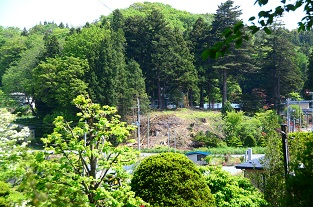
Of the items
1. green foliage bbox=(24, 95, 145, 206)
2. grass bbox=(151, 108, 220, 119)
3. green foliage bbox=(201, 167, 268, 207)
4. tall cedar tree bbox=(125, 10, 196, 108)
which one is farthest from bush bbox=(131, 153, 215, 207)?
tall cedar tree bbox=(125, 10, 196, 108)

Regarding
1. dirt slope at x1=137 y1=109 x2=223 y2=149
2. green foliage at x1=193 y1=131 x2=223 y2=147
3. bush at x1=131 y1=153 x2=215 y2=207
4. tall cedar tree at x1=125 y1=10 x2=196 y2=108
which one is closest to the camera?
bush at x1=131 y1=153 x2=215 y2=207

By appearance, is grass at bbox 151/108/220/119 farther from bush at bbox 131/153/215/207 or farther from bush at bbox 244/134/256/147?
bush at bbox 131/153/215/207

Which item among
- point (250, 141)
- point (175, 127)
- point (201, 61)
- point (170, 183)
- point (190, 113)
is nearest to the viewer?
point (170, 183)

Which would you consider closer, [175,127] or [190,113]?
[175,127]

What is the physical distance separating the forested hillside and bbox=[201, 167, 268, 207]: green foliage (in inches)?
1090

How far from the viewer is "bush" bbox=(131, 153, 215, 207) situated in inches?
315

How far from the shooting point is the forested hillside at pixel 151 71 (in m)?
39.4

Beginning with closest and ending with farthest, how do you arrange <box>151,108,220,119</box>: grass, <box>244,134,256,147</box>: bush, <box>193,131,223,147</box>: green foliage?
<box>244,134,256,147</box>: bush
<box>193,131,223,147</box>: green foliage
<box>151,108,220,119</box>: grass

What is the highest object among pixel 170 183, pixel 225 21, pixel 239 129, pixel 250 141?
pixel 225 21

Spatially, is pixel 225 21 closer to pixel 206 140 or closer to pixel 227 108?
pixel 227 108

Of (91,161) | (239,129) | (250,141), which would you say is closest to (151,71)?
(239,129)

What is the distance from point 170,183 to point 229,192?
2.81m

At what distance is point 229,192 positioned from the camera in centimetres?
1034

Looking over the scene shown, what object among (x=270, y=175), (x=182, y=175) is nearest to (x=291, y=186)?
(x=182, y=175)
